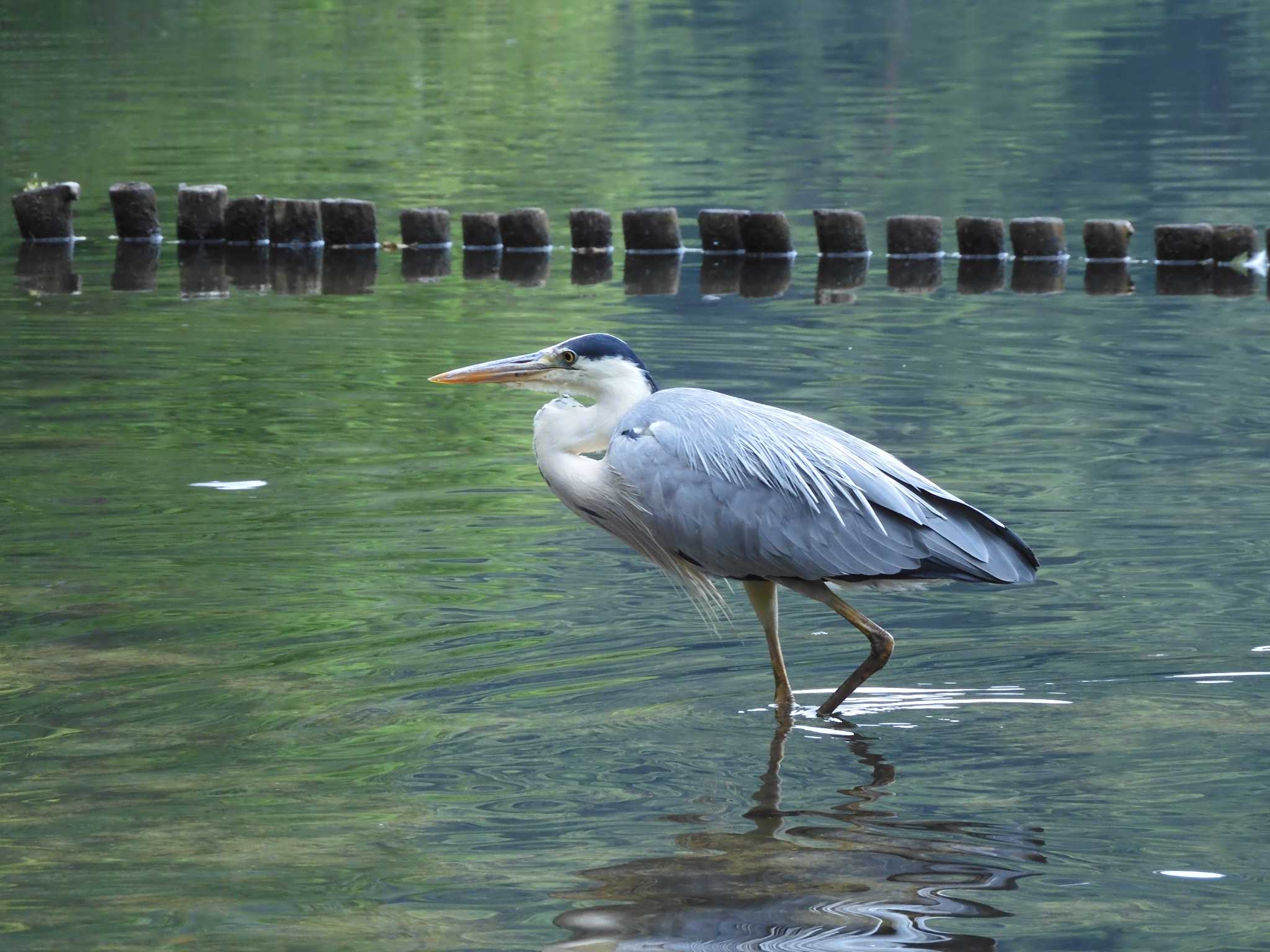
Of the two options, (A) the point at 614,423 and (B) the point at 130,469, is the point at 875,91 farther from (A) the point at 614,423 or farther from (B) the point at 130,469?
(A) the point at 614,423

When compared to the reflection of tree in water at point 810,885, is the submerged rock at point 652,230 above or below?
above

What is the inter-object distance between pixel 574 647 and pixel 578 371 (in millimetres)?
1064

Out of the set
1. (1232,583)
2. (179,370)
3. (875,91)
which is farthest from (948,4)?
(1232,583)

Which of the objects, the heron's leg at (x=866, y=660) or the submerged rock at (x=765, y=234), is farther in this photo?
the submerged rock at (x=765, y=234)

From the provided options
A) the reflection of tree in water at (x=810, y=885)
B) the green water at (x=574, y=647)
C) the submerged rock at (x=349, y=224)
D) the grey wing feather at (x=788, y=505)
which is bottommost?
the reflection of tree in water at (x=810, y=885)

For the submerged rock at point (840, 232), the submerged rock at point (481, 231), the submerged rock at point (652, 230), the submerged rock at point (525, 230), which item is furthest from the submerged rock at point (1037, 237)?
the submerged rock at point (481, 231)

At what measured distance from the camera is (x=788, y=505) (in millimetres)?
6559

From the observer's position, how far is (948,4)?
2281 inches

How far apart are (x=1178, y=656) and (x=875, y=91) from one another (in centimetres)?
2904

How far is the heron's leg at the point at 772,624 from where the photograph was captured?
6.70 m

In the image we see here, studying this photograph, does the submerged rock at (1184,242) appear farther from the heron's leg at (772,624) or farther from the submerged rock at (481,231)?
the heron's leg at (772,624)

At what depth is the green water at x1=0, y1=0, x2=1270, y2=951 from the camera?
5.25 meters

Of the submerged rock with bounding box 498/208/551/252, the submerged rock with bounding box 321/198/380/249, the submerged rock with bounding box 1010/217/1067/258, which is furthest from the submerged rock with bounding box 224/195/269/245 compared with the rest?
the submerged rock with bounding box 1010/217/1067/258

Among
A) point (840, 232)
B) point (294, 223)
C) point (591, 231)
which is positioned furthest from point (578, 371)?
point (294, 223)
